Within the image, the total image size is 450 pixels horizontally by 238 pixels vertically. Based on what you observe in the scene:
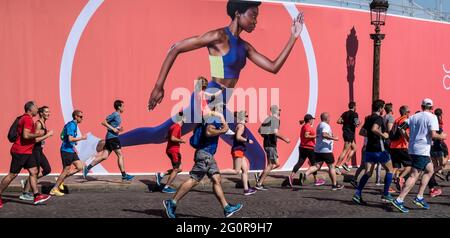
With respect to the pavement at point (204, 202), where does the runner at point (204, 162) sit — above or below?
above

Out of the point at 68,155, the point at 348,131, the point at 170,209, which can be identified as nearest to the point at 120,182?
the point at 68,155

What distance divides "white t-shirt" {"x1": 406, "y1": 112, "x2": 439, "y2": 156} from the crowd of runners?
15 millimetres

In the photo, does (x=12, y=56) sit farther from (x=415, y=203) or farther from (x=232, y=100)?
(x=415, y=203)

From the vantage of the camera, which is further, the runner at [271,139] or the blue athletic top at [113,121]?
the blue athletic top at [113,121]

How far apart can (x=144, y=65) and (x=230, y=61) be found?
7.35 feet

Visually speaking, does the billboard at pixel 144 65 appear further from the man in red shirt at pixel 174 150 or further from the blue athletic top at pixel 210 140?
the blue athletic top at pixel 210 140

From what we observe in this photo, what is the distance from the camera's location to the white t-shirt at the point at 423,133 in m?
8.46

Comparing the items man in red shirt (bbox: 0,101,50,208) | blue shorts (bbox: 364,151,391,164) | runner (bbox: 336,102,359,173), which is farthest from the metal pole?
man in red shirt (bbox: 0,101,50,208)

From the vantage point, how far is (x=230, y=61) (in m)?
14.0

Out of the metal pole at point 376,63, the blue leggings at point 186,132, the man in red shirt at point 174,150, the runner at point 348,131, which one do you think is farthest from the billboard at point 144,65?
the man in red shirt at point 174,150

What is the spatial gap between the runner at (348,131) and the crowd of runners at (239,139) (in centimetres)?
3

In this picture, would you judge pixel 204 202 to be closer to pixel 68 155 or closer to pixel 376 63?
pixel 68 155

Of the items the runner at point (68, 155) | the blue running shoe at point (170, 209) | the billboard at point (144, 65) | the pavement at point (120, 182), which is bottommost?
the pavement at point (120, 182)
